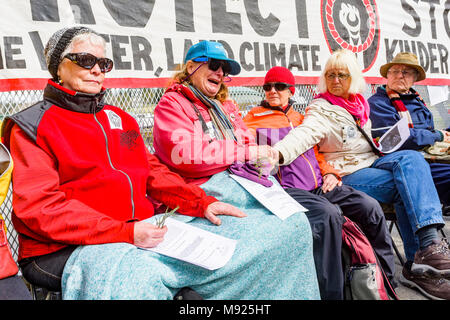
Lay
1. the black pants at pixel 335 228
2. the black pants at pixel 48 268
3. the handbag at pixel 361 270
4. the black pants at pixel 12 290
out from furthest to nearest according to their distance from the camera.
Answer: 1. the handbag at pixel 361 270
2. the black pants at pixel 335 228
3. the black pants at pixel 48 268
4. the black pants at pixel 12 290

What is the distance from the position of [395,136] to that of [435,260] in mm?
1120

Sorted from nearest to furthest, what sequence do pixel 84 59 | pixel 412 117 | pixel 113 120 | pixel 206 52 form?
pixel 84 59
pixel 113 120
pixel 206 52
pixel 412 117

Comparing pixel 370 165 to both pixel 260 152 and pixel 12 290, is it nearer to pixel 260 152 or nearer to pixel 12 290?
pixel 260 152

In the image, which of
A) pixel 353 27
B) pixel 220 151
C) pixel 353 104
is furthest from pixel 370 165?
pixel 353 27

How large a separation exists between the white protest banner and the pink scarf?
0.74m

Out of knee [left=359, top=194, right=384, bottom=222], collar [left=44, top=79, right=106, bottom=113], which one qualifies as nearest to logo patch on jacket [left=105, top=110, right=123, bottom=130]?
collar [left=44, top=79, right=106, bottom=113]

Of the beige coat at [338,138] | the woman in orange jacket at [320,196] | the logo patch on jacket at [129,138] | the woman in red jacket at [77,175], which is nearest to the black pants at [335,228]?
the woman in orange jacket at [320,196]

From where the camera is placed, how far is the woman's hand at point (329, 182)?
2.78 meters

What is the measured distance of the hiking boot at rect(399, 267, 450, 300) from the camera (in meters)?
2.59

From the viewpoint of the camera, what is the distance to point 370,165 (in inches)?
126

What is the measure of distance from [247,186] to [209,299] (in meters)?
0.72

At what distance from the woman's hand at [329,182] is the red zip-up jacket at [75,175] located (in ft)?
3.60

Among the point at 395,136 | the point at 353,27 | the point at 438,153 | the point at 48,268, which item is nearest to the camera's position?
the point at 48,268

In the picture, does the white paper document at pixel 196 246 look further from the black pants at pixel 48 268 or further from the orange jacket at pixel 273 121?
the orange jacket at pixel 273 121
